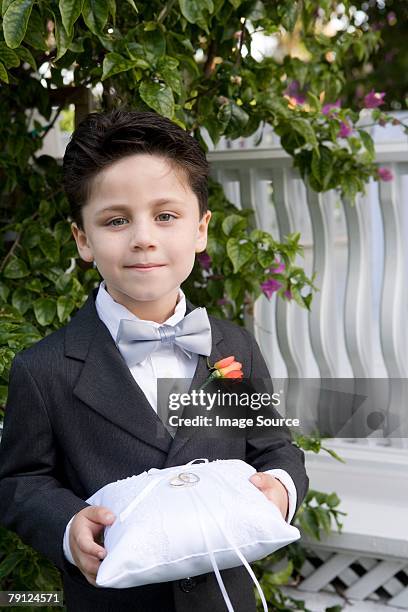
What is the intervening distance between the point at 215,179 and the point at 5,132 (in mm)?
776

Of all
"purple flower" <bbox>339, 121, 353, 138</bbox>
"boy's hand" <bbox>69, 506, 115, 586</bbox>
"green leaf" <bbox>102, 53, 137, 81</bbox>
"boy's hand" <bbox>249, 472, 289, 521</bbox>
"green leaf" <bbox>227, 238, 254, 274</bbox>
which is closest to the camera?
"boy's hand" <bbox>69, 506, 115, 586</bbox>

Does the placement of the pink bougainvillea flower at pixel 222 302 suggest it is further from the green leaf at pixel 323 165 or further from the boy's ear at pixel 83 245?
the boy's ear at pixel 83 245

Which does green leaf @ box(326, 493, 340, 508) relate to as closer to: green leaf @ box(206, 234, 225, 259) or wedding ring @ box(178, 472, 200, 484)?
green leaf @ box(206, 234, 225, 259)

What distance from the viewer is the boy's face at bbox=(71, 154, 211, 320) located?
1.26 metres

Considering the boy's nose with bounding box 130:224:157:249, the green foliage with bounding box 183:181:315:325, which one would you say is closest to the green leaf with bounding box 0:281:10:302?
the green foliage with bounding box 183:181:315:325

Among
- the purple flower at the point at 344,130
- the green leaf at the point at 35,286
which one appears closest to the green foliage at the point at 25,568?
the green leaf at the point at 35,286

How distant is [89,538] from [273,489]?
0.29 metres

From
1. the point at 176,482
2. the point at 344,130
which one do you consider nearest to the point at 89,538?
the point at 176,482

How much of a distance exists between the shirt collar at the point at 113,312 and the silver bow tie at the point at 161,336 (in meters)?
0.04

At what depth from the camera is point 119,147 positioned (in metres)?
1.30

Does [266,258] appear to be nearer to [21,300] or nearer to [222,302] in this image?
[222,302]

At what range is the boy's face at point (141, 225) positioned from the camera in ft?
4.14

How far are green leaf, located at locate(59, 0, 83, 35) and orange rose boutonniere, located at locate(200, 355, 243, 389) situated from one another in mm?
625

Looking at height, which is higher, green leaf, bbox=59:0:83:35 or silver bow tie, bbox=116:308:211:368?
green leaf, bbox=59:0:83:35
